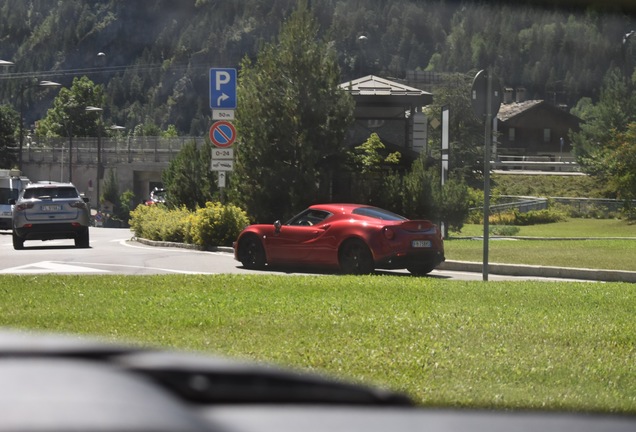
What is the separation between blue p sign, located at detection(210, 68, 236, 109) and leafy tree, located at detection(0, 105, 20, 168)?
3925 cm

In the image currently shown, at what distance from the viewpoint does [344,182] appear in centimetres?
3048

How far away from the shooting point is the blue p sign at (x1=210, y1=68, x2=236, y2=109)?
85.9ft

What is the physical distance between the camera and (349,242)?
18781 mm

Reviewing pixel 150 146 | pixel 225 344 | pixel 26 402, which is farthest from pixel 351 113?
pixel 150 146

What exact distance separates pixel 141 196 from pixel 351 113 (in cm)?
5617

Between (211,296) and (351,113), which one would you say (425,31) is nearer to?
(351,113)

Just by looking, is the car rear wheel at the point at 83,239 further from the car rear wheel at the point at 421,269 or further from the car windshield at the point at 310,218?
the car rear wheel at the point at 421,269

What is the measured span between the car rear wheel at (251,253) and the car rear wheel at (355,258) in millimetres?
1934

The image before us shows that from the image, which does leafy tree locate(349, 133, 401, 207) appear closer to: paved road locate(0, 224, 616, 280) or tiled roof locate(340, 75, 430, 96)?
paved road locate(0, 224, 616, 280)

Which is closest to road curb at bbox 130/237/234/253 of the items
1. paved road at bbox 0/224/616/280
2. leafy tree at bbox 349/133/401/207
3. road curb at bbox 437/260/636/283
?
paved road at bbox 0/224/616/280

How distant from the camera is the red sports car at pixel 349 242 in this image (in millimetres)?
18281

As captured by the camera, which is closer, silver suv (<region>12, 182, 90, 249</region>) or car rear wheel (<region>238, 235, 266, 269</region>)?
car rear wheel (<region>238, 235, 266, 269</region>)

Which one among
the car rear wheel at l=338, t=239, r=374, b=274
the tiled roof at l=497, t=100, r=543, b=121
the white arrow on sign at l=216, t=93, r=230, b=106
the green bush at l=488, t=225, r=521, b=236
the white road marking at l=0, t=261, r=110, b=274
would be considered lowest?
the green bush at l=488, t=225, r=521, b=236

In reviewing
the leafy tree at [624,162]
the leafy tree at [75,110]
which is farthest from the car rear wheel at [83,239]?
the leafy tree at [75,110]
